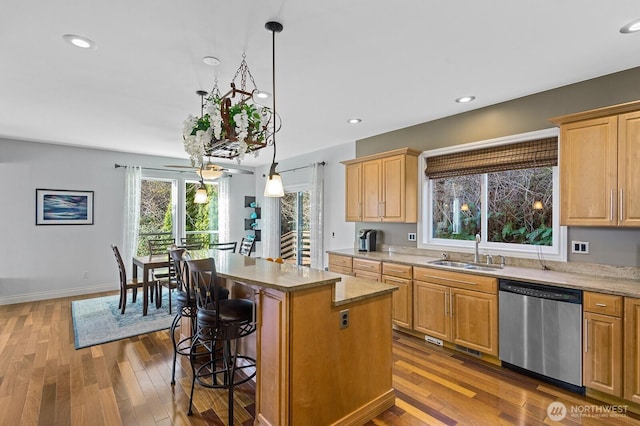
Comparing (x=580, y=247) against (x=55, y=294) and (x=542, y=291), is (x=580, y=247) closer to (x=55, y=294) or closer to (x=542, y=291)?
(x=542, y=291)

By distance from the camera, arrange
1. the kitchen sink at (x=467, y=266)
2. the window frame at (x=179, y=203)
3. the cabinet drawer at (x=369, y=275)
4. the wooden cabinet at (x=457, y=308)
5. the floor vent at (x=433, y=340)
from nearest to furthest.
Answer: the wooden cabinet at (x=457, y=308)
the kitchen sink at (x=467, y=266)
the floor vent at (x=433, y=340)
the cabinet drawer at (x=369, y=275)
the window frame at (x=179, y=203)

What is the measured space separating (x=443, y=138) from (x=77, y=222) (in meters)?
6.16

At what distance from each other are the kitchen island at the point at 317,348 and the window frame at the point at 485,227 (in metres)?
1.85

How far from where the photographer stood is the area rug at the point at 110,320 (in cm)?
370

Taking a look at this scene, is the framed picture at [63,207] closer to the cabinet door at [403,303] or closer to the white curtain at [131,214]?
the white curtain at [131,214]

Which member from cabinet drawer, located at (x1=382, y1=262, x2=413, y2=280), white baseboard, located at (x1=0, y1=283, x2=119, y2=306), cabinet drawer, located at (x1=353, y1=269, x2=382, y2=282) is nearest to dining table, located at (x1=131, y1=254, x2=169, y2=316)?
white baseboard, located at (x1=0, y1=283, x2=119, y2=306)

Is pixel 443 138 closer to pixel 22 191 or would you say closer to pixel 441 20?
pixel 441 20

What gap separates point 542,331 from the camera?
8.65 feet

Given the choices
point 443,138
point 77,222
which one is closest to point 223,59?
point 443,138

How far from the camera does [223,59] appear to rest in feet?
8.18

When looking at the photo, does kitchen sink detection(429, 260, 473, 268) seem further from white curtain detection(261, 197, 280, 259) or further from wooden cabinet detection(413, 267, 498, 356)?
white curtain detection(261, 197, 280, 259)

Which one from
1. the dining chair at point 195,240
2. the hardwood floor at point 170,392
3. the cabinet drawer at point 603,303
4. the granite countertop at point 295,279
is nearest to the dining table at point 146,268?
the hardwood floor at point 170,392

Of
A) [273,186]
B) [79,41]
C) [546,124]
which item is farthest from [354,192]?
[79,41]

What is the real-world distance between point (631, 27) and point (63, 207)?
7407 mm
